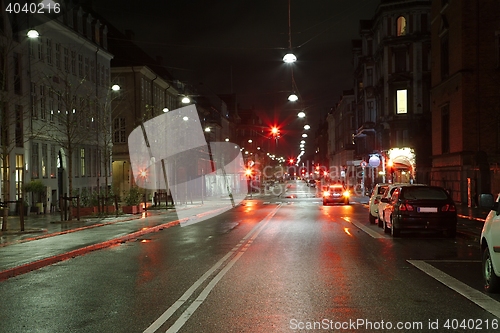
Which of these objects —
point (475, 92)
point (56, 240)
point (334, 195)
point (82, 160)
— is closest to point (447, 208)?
point (56, 240)

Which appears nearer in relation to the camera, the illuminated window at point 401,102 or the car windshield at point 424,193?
the car windshield at point 424,193

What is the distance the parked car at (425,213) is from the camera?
56.7 ft

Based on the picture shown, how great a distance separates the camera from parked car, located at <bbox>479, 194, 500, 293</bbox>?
8469 mm

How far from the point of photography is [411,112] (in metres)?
51.6

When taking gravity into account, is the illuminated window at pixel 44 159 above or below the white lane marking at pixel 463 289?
above

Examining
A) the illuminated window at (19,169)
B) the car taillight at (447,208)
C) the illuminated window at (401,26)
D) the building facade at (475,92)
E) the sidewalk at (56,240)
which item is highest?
the illuminated window at (401,26)

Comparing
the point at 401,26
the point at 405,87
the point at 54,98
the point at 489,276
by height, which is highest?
the point at 401,26

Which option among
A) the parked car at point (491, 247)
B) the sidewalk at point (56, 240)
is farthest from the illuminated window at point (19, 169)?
the parked car at point (491, 247)

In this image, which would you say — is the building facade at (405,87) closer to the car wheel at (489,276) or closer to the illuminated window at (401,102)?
the illuminated window at (401,102)

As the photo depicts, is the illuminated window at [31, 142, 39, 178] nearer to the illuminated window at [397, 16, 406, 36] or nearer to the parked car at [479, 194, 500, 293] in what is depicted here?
the parked car at [479, 194, 500, 293]

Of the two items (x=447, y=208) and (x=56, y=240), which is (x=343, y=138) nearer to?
(x=447, y=208)

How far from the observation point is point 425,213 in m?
17.3

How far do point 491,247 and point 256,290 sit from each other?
11.8ft

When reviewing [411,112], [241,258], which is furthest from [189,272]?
[411,112]
